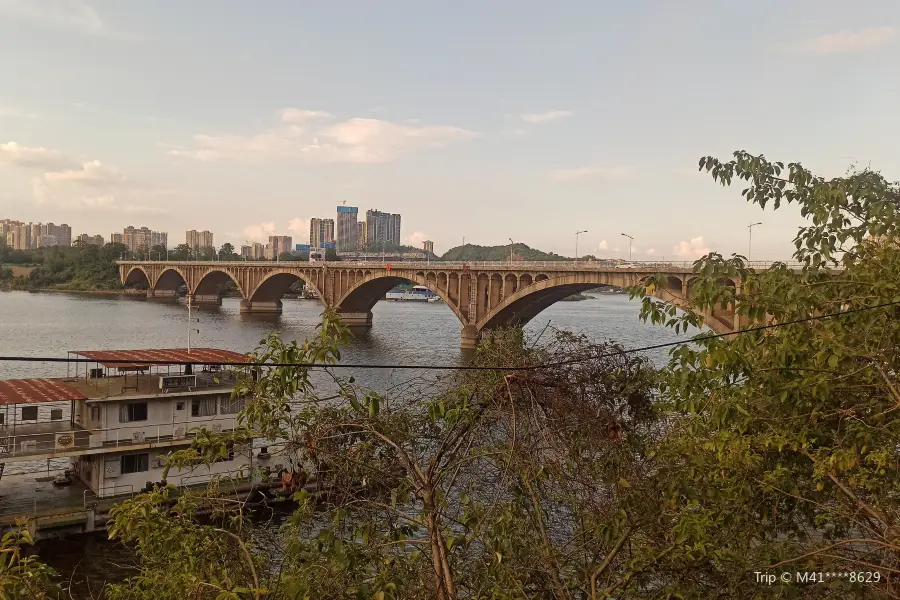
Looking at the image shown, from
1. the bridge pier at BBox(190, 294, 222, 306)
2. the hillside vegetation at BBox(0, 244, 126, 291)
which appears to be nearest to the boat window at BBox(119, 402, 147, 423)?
the bridge pier at BBox(190, 294, 222, 306)

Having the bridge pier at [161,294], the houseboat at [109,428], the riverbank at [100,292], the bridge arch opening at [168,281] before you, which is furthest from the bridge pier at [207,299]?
the houseboat at [109,428]

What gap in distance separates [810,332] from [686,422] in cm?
228

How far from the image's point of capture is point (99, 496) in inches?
818

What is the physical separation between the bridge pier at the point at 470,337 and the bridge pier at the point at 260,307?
46.1 m

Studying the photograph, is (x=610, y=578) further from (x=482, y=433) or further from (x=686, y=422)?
(x=686, y=422)

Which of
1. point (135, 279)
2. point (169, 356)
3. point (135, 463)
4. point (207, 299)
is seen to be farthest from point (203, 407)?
point (135, 279)

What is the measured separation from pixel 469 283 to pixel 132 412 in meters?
44.2

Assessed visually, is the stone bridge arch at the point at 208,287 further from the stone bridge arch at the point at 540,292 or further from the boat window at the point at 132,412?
the boat window at the point at 132,412

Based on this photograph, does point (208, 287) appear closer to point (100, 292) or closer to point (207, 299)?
point (207, 299)

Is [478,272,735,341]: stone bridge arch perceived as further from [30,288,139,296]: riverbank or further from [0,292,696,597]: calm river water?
[30,288,139,296]: riverbank

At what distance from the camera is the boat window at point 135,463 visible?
21188 mm

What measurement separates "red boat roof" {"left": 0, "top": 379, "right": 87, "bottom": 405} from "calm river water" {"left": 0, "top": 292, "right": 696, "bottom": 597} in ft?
13.5

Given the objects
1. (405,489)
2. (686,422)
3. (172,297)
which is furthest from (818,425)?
(172,297)

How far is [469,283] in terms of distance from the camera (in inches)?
2509
